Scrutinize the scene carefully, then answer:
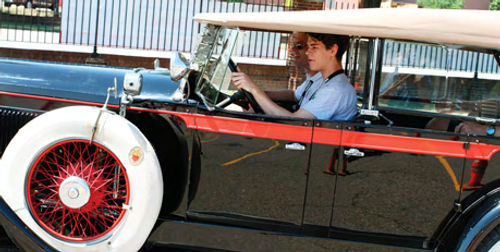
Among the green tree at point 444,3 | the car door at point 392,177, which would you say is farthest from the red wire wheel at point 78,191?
the green tree at point 444,3

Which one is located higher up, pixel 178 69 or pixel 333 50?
pixel 333 50

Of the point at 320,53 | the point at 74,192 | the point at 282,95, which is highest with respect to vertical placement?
the point at 320,53

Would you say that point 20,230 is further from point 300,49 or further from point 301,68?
point 301,68

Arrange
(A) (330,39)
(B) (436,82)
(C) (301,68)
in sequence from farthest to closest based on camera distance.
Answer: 1. (C) (301,68)
2. (A) (330,39)
3. (B) (436,82)

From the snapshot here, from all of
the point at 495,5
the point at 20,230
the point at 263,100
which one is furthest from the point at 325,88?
the point at 495,5

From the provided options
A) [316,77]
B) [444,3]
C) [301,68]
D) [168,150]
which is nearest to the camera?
[168,150]

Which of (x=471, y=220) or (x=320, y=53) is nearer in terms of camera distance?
(x=471, y=220)

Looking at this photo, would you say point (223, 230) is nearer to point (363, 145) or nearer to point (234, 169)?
point (234, 169)

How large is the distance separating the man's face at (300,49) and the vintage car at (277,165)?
0.59m

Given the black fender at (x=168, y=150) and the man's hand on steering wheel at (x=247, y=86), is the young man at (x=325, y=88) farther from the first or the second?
the black fender at (x=168, y=150)

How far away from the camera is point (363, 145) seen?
10.5ft

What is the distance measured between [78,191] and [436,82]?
7.56ft

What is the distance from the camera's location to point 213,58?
352cm

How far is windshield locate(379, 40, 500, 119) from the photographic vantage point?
3.39 metres
